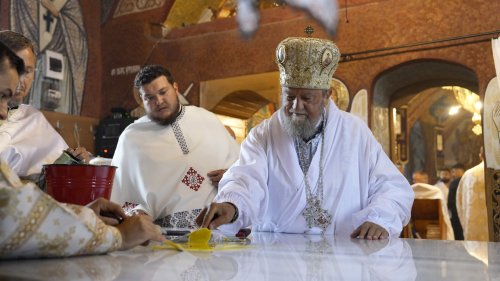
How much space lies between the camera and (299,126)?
2.84 meters

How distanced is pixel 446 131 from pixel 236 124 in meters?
9.23

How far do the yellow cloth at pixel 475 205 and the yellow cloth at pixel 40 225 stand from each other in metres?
6.87

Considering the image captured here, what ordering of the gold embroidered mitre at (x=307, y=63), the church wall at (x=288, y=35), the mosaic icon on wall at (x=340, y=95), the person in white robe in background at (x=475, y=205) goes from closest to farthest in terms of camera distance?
the gold embroidered mitre at (x=307, y=63)
the church wall at (x=288, y=35)
the person in white robe in background at (x=475, y=205)
the mosaic icon on wall at (x=340, y=95)

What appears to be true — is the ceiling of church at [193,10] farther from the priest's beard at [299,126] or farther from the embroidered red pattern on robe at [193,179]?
the priest's beard at [299,126]

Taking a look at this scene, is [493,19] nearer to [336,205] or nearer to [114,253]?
[336,205]

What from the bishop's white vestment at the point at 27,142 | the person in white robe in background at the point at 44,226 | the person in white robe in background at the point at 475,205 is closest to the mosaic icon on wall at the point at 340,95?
the person in white robe in background at the point at 475,205

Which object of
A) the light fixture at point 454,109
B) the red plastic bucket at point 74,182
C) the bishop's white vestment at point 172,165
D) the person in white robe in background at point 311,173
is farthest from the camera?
the light fixture at point 454,109

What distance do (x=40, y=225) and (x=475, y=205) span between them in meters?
7.10

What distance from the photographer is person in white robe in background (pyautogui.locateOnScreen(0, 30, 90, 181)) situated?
109 inches

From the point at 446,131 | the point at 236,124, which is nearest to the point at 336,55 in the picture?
the point at 236,124

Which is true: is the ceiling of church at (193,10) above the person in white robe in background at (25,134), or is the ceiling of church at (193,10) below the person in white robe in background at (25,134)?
above

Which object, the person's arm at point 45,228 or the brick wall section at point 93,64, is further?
the brick wall section at point 93,64

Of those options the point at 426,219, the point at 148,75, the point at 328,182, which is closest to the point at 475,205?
the point at 426,219

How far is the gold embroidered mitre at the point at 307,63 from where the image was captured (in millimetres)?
2920
